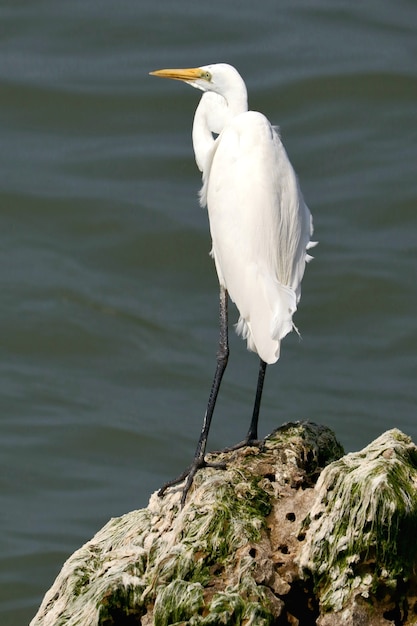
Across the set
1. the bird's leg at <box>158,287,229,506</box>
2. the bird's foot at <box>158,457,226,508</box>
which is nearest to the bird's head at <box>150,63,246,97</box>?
the bird's leg at <box>158,287,229,506</box>

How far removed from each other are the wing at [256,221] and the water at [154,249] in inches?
109

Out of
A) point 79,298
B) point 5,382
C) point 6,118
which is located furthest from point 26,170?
point 5,382

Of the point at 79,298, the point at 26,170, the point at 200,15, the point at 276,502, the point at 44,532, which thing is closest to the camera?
the point at 276,502

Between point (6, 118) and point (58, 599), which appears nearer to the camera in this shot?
point (58, 599)

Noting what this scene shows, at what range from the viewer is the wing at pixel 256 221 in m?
3.82

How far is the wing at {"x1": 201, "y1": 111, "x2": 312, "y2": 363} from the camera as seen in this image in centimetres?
382

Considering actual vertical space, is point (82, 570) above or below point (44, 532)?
below

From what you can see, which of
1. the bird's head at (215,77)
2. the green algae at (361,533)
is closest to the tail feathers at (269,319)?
the green algae at (361,533)

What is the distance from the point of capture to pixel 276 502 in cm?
302

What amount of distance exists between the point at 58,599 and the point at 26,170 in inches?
260

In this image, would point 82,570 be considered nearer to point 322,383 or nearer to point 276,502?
point 276,502

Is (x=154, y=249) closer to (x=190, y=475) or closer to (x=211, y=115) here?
(x=211, y=115)

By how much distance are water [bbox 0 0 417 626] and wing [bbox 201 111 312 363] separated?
277 centimetres

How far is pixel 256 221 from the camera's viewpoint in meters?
3.88
